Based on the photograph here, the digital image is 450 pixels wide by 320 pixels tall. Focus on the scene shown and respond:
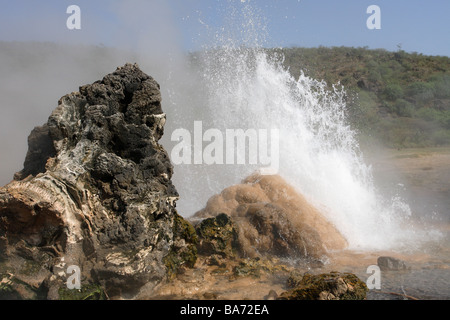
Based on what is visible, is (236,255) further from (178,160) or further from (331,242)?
(178,160)

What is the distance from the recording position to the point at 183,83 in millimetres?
17141

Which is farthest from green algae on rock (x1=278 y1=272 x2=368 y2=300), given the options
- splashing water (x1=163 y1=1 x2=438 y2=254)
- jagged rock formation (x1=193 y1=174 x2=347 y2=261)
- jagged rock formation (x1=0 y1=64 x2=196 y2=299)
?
splashing water (x1=163 y1=1 x2=438 y2=254)

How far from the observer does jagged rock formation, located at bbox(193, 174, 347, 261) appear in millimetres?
5691

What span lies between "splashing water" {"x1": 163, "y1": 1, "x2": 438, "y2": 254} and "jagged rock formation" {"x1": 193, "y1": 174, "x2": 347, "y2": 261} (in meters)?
0.60

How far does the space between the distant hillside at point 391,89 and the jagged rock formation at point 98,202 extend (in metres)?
14.7

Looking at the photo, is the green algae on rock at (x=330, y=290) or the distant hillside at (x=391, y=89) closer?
the green algae on rock at (x=330, y=290)

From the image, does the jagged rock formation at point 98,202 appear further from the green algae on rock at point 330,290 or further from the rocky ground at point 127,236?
the green algae on rock at point 330,290

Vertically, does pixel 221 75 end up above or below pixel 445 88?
below

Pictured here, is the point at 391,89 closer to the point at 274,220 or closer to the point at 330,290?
the point at 274,220

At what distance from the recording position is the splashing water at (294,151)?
7.86m

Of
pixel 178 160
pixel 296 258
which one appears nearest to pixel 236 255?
pixel 296 258

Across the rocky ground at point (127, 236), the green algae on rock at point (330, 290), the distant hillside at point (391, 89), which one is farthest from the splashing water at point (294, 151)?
the distant hillside at point (391, 89)
